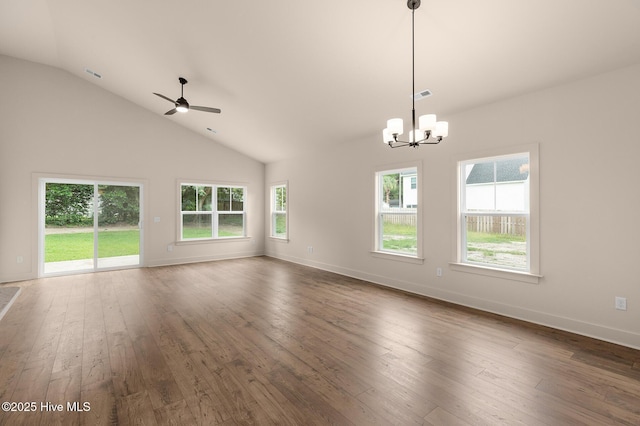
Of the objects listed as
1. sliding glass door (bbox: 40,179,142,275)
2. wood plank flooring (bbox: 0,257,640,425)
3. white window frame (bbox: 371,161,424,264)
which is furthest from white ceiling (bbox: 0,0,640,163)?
wood plank flooring (bbox: 0,257,640,425)

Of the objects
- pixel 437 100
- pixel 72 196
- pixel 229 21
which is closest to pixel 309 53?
pixel 229 21

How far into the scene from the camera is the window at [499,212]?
11.6 feet

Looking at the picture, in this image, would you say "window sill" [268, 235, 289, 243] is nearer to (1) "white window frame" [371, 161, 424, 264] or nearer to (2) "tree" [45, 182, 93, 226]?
(1) "white window frame" [371, 161, 424, 264]

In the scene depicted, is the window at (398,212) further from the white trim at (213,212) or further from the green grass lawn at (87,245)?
the green grass lawn at (87,245)

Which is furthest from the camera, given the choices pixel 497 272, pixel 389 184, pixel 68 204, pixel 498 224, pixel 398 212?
pixel 68 204

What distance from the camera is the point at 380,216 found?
17.8ft

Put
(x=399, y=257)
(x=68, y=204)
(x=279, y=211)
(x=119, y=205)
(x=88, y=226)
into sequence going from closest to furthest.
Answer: (x=399, y=257) → (x=68, y=204) → (x=88, y=226) → (x=119, y=205) → (x=279, y=211)

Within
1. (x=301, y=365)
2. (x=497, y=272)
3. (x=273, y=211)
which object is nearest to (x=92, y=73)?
(x=273, y=211)

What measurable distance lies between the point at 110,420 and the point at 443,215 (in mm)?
4215

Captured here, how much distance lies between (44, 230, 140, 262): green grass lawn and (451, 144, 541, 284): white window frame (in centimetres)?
670

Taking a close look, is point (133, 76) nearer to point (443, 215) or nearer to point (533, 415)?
point (443, 215)

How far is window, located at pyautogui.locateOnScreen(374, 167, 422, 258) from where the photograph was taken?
15.9ft

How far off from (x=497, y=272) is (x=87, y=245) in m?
7.65

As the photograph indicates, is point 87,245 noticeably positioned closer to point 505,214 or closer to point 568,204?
point 505,214
